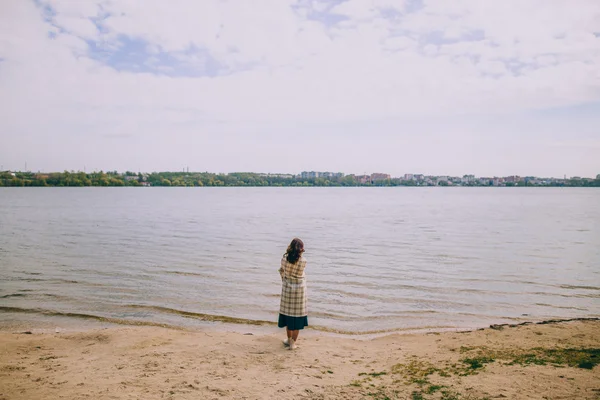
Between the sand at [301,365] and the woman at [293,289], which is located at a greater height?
the woman at [293,289]

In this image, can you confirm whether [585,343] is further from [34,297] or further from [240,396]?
[34,297]

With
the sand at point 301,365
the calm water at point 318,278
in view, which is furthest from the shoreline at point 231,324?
the sand at point 301,365

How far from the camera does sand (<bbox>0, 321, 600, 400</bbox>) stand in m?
6.97

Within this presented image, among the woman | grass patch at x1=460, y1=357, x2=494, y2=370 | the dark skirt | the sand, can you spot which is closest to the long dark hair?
the woman

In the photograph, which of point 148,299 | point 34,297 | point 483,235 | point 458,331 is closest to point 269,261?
point 148,299

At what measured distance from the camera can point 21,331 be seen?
11.4m

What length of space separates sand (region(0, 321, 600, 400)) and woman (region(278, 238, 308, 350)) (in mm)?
658

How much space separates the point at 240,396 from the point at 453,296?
11.0 metres

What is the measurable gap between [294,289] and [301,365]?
1.52 metres

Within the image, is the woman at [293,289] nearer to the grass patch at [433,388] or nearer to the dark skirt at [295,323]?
the dark skirt at [295,323]

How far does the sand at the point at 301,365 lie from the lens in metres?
6.97

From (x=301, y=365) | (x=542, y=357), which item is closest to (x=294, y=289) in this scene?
(x=301, y=365)

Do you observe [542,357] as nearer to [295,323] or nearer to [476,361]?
[476,361]

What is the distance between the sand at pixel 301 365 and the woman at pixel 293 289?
2.16ft
